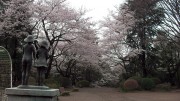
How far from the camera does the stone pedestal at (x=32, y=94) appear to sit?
634cm

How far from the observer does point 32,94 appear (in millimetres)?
6445

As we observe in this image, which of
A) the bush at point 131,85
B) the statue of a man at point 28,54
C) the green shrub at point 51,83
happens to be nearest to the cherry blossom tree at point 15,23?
the green shrub at point 51,83

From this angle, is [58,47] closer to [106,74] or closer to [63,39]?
[63,39]

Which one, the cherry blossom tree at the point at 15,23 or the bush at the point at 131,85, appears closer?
the cherry blossom tree at the point at 15,23

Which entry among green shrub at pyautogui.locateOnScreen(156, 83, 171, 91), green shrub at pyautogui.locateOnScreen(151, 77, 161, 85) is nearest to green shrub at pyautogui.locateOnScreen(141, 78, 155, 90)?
green shrub at pyautogui.locateOnScreen(156, 83, 171, 91)

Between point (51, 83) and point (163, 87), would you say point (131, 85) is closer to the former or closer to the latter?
point (163, 87)

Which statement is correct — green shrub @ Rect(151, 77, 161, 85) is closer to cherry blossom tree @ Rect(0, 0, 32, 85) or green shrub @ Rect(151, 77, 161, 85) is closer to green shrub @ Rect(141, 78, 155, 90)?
green shrub @ Rect(141, 78, 155, 90)

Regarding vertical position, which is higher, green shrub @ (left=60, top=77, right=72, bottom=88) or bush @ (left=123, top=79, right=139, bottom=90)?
green shrub @ (left=60, top=77, right=72, bottom=88)

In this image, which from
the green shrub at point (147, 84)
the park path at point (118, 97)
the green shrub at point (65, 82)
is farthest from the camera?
the green shrub at point (65, 82)

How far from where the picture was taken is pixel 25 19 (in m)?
20.7

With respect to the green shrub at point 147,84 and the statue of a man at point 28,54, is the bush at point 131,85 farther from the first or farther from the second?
the statue of a man at point 28,54

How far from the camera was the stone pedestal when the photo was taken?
6.34 meters

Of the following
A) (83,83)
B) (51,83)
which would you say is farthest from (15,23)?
(83,83)

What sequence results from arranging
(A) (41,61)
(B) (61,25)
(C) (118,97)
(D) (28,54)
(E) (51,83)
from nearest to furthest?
(A) (41,61), (D) (28,54), (E) (51,83), (C) (118,97), (B) (61,25)
